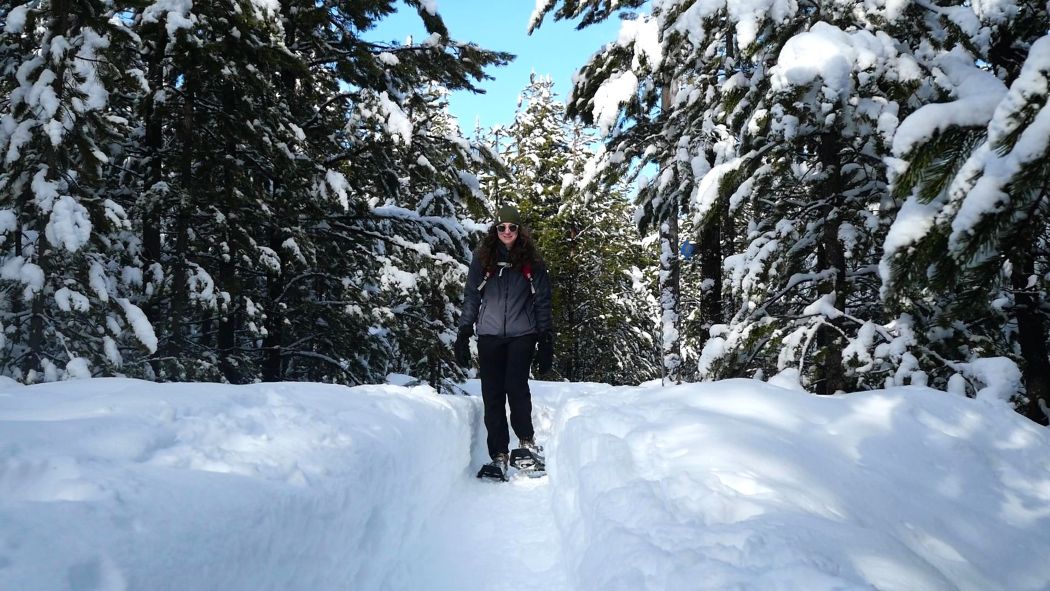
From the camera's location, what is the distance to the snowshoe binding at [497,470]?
551 cm

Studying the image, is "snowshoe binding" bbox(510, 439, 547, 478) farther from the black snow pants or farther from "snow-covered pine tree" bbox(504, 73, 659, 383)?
"snow-covered pine tree" bbox(504, 73, 659, 383)

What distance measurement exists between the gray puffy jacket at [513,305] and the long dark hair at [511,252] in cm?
6

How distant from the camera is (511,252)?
560cm

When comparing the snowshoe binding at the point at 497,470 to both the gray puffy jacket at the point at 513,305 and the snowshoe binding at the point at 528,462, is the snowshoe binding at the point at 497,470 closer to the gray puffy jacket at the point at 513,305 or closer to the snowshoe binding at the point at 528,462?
the snowshoe binding at the point at 528,462

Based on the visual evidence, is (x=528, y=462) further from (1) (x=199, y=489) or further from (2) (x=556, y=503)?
(1) (x=199, y=489)

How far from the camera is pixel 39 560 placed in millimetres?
1422

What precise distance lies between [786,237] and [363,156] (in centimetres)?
783

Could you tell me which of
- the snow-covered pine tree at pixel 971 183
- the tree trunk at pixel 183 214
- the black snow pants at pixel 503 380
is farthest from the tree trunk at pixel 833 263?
the tree trunk at pixel 183 214

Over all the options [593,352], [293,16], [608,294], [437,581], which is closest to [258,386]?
[437,581]

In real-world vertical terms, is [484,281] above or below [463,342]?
above

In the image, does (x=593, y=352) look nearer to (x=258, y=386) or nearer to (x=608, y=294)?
(x=608, y=294)

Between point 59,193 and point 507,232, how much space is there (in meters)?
5.24

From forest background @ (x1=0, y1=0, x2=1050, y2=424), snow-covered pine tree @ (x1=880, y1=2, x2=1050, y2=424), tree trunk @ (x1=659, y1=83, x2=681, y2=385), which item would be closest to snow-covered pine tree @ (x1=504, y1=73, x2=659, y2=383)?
forest background @ (x1=0, y1=0, x2=1050, y2=424)

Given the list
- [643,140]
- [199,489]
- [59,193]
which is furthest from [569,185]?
[199,489]
